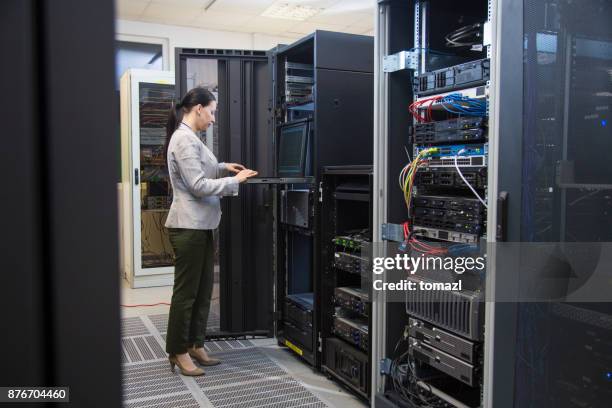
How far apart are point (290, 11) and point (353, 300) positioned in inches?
172

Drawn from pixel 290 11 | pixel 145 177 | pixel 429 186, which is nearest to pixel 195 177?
pixel 429 186

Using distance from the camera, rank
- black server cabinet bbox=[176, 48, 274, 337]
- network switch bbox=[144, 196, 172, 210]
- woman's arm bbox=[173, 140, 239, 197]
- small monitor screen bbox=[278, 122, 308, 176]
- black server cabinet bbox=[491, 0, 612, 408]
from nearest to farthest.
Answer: black server cabinet bbox=[491, 0, 612, 408]
woman's arm bbox=[173, 140, 239, 197]
small monitor screen bbox=[278, 122, 308, 176]
black server cabinet bbox=[176, 48, 274, 337]
network switch bbox=[144, 196, 172, 210]

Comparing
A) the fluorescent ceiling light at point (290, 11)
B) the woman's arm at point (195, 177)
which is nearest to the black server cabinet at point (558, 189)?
the woman's arm at point (195, 177)

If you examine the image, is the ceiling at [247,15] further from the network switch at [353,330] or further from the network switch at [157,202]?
the network switch at [353,330]

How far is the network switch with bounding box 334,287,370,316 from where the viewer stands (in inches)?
98.0

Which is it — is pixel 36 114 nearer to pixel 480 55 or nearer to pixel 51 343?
pixel 51 343

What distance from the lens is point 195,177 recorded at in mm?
2627

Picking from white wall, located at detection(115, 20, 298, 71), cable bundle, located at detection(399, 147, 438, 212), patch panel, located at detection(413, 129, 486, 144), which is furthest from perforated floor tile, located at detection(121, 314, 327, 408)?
white wall, located at detection(115, 20, 298, 71)

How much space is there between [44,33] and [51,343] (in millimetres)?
235

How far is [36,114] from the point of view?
41 cm

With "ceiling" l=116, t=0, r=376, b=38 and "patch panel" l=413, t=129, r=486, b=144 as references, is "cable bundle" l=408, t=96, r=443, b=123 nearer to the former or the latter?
"patch panel" l=413, t=129, r=486, b=144

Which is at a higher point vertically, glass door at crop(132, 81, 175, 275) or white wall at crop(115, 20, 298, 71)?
white wall at crop(115, 20, 298, 71)

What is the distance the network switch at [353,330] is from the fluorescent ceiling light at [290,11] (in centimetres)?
417

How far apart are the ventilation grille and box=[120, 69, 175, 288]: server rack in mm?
3260
